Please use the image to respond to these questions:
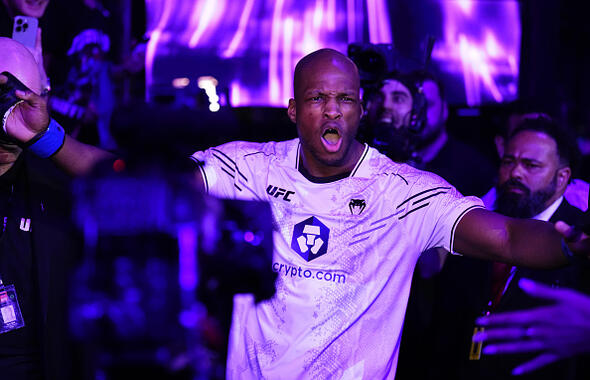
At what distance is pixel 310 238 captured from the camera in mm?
2486

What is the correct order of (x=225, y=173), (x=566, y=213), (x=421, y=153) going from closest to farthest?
(x=225, y=173) < (x=566, y=213) < (x=421, y=153)

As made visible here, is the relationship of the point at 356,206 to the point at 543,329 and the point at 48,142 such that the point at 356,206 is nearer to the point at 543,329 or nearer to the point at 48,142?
the point at 543,329

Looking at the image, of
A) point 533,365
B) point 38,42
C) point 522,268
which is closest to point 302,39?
point 38,42

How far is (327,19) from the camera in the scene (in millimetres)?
4855

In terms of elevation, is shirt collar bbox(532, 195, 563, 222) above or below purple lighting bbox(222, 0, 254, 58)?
below

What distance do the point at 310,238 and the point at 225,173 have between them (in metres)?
0.49

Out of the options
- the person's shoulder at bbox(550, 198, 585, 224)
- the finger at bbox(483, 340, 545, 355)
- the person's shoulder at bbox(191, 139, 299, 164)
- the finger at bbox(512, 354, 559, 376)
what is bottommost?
the finger at bbox(512, 354, 559, 376)

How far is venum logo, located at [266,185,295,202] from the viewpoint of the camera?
2599 mm

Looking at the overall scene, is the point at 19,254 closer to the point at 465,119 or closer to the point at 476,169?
the point at 476,169

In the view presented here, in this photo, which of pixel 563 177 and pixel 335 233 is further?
pixel 563 177

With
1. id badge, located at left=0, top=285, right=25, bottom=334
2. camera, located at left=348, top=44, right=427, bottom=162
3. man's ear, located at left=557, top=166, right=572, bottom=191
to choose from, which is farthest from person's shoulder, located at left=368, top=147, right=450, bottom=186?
id badge, located at left=0, top=285, right=25, bottom=334

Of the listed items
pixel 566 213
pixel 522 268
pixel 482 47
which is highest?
pixel 482 47

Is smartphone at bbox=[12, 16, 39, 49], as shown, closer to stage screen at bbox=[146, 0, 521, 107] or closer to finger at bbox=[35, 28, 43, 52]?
finger at bbox=[35, 28, 43, 52]

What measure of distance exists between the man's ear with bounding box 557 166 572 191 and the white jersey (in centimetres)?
124
